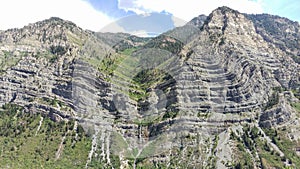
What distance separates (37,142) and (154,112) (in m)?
42.7

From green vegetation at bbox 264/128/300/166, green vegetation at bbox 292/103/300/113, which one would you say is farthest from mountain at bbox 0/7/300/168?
green vegetation at bbox 292/103/300/113

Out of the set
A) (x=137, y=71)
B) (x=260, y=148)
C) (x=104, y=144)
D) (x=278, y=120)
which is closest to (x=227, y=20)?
(x=137, y=71)

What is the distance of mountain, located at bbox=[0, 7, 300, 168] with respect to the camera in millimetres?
117062

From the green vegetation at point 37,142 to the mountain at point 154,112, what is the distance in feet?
1.00

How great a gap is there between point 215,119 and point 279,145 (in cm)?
2126

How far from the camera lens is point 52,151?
386 ft

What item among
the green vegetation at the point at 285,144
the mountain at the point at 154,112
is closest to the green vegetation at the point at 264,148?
the green vegetation at the point at 285,144

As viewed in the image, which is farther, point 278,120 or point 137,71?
point 137,71

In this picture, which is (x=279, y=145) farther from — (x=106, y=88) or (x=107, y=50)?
(x=107, y=50)

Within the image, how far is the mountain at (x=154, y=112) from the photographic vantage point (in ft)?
384

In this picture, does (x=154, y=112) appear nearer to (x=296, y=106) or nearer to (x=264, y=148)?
(x=264, y=148)

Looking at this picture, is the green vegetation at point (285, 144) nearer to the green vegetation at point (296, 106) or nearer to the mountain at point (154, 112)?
the mountain at point (154, 112)

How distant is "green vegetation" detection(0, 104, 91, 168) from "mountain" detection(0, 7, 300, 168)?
1.00 ft

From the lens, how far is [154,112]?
143m
